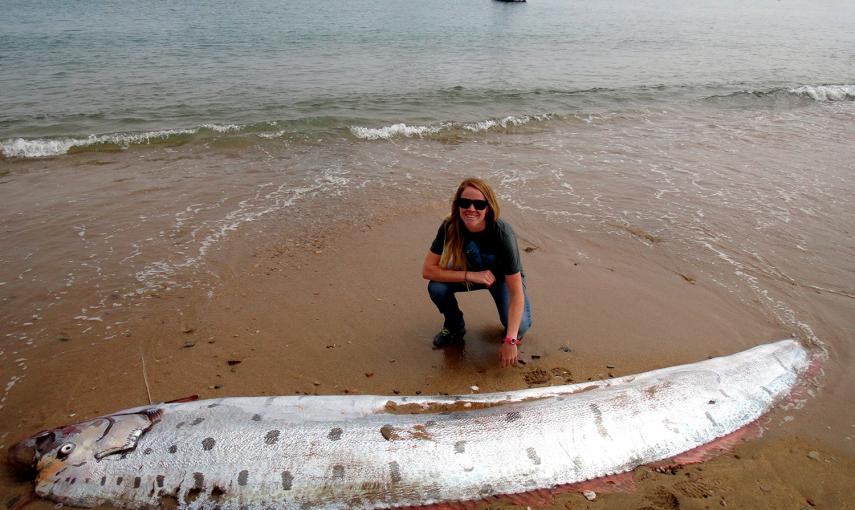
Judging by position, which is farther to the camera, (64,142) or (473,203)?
(64,142)

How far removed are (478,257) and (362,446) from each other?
1.67 meters

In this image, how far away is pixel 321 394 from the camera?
398cm

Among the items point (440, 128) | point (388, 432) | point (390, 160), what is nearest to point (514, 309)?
point (388, 432)

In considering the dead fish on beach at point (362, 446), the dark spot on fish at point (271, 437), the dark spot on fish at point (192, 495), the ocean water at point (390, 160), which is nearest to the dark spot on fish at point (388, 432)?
the dead fish on beach at point (362, 446)

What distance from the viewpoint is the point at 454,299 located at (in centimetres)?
441

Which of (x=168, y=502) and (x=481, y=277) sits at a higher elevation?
(x=481, y=277)

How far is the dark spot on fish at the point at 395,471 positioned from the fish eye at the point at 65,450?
1.98 meters

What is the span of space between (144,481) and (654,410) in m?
3.22

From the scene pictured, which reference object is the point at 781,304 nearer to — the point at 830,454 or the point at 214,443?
the point at 830,454

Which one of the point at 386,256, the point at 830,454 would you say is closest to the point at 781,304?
the point at 830,454

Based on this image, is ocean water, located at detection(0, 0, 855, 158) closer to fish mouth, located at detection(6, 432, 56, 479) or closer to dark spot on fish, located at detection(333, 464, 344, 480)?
fish mouth, located at detection(6, 432, 56, 479)

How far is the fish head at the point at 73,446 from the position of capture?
3.19 metres

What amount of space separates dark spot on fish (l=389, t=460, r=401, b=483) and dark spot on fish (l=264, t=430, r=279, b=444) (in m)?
0.72

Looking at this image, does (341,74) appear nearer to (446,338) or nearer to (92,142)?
(92,142)
